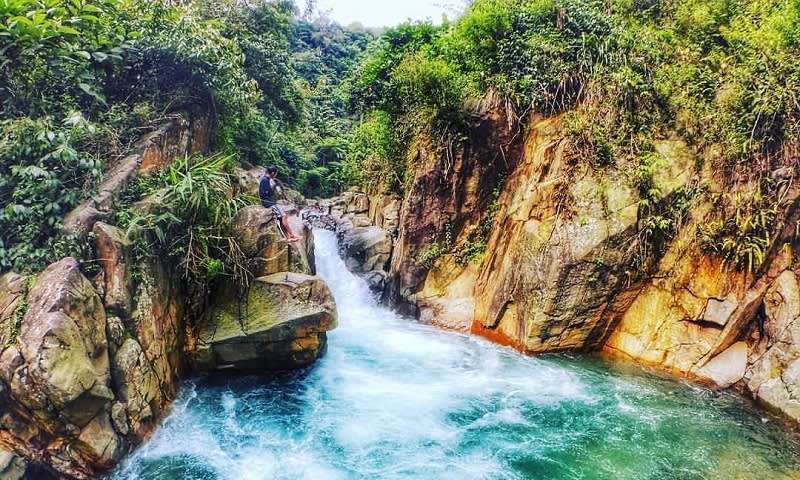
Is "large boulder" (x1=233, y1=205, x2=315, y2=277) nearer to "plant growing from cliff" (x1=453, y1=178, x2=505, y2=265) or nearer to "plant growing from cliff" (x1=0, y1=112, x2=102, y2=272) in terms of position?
"plant growing from cliff" (x1=0, y1=112, x2=102, y2=272)

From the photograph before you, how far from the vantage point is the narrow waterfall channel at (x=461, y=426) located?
6215 millimetres

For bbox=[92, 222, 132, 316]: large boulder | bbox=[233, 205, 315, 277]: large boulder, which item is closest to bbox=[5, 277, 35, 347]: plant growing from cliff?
bbox=[92, 222, 132, 316]: large boulder

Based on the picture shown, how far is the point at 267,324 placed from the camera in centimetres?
812

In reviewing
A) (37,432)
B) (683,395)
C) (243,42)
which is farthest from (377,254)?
(37,432)

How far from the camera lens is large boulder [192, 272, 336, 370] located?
26.8 feet

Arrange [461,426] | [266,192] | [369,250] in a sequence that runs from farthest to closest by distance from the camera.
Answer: [369,250]
[266,192]
[461,426]

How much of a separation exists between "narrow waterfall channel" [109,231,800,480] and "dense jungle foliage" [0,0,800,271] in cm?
308

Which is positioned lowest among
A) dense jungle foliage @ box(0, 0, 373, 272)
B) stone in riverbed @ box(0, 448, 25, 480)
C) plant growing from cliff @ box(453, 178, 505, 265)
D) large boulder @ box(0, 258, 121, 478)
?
stone in riverbed @ box(0, 448, 25, 480)

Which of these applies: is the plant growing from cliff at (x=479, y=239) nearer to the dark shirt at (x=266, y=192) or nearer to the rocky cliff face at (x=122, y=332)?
the rocky cliff face at (x=122, y=332)

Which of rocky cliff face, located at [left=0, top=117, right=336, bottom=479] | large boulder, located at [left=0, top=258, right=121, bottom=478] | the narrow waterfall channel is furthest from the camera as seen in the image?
the narrow waterfall channel

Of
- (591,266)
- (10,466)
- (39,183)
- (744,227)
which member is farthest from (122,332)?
(744,227)

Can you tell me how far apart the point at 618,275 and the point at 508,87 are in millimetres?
5120

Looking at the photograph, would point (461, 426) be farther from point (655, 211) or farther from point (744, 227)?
point (744, 227)

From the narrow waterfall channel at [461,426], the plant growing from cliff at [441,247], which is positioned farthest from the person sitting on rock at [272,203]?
the plant growing from cliff at [441,247]
